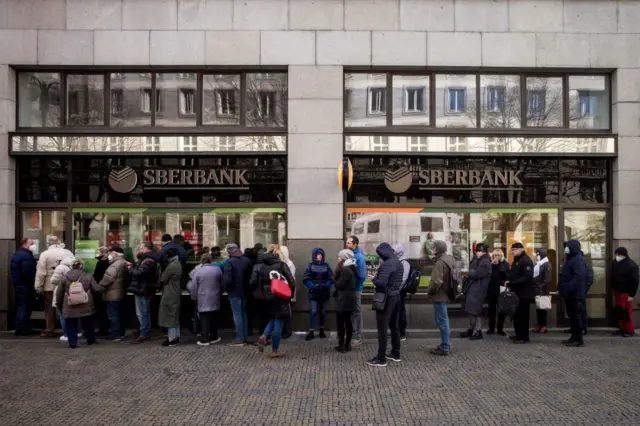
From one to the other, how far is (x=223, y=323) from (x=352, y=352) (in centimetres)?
351

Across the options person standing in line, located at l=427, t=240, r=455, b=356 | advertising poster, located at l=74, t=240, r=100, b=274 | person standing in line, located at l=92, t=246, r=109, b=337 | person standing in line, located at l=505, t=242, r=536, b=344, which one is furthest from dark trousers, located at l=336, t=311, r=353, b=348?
advertising poster, located at l=74, t=240, r=100, b=274

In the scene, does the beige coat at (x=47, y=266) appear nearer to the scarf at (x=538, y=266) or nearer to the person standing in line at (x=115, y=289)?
the person standing in line at (x=115, y=289)

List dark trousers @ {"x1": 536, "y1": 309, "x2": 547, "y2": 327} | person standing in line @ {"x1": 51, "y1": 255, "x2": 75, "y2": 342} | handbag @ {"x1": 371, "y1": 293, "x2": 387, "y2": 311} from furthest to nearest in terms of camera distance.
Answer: dark trousers @ {"x1": 536, "y1": 309, "x2": 547, "y2": 327}, person standing in line @ {"x1": 51, "y1": 255, "x2": 75, "y2": 342}, handbag @ {"x1": 371, "y1": 293, "x2": 387, "y2": 311}

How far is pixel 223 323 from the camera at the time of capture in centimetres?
1315

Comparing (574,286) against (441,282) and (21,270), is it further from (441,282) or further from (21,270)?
(21,270)

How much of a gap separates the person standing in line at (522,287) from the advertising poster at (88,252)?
8.57 metres

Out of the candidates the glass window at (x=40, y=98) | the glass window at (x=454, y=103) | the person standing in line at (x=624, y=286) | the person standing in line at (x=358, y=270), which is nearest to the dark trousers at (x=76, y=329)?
the glass window at (x=40, y=98)

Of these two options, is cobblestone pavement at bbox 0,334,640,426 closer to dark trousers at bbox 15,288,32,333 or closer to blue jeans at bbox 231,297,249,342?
blue jeans at bbox 231,297,249,342

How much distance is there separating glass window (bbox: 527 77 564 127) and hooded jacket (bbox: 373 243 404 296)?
18.3 feet

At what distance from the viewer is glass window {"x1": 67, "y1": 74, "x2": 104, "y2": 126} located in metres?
13.4

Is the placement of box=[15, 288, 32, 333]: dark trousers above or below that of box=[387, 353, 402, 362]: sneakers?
above

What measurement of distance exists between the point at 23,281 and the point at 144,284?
2.72 meters

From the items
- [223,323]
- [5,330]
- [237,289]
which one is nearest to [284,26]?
[237,289]

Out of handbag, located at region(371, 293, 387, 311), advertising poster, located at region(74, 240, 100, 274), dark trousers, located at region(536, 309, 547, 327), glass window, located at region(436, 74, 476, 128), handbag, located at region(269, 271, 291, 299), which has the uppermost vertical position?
glass window, located at region(436, 74, 476, 128)
